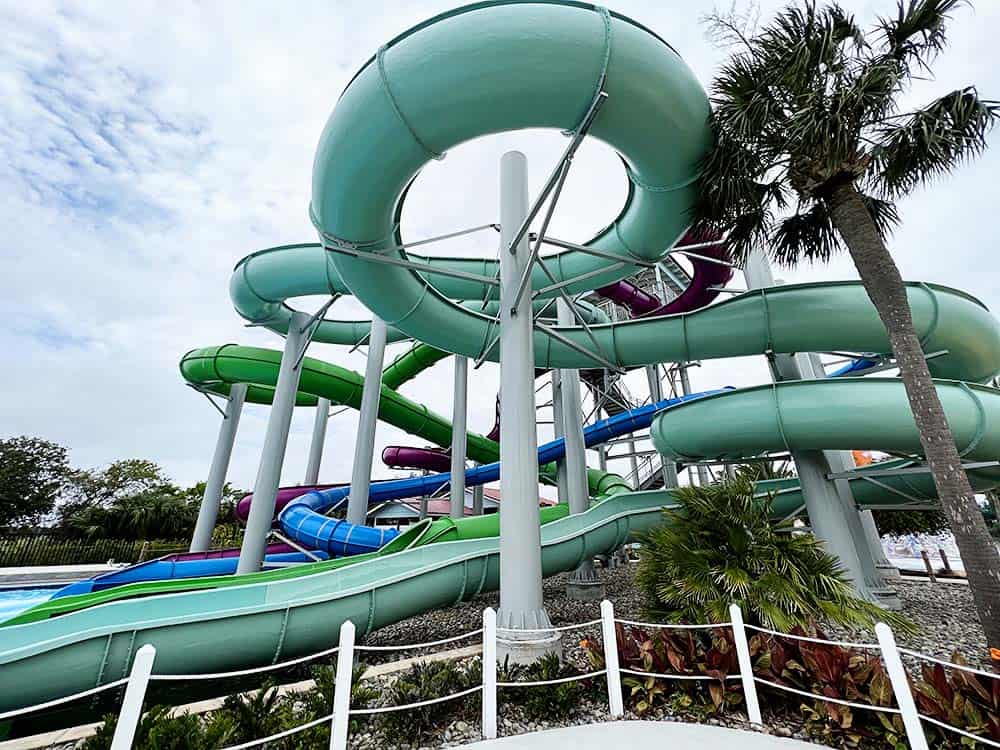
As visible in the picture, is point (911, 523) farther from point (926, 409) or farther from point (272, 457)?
point (272, 457)

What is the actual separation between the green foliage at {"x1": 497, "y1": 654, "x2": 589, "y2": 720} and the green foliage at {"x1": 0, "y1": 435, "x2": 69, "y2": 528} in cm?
3253

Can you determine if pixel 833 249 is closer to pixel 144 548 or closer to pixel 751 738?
pixel 751 738

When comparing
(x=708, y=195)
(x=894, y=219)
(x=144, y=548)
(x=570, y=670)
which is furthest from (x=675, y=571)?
(x=144, y=548)

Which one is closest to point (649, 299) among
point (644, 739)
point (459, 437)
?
point (459, 437)

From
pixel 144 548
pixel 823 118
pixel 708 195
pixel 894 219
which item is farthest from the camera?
pixel 144 548

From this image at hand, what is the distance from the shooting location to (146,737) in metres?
3.02

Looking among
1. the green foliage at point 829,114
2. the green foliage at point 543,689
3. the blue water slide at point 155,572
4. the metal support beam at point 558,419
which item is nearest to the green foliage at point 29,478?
the blue water slide at point 155,572

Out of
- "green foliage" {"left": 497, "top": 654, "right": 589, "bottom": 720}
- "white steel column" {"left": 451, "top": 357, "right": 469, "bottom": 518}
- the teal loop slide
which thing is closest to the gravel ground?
"green foliage" {"left": 497, "top": 654, "right": 589, "bottom": 720}

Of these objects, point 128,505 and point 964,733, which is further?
point 128,505

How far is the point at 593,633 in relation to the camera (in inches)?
257

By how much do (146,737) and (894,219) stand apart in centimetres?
950

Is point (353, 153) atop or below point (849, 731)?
atop

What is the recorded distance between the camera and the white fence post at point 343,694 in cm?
315

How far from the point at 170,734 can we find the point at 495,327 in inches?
266
